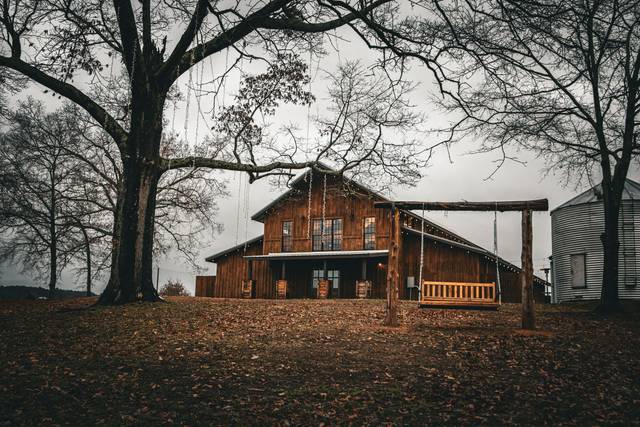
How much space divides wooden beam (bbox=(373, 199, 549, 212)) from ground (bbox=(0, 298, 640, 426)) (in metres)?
3.26

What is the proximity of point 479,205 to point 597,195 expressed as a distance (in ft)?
61.4

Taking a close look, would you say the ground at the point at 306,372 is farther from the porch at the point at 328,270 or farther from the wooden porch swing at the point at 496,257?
the porch at the point at 328,270

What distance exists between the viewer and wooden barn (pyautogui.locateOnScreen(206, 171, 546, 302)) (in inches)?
1172

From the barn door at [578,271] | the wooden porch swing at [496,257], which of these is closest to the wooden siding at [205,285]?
the barn door at [578,271]

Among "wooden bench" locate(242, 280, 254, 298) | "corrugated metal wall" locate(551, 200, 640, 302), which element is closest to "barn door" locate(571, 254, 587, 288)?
"corrugated metal wall" locate(551, 200, 640, 302)

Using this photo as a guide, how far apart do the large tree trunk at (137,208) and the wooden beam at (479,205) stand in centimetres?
835

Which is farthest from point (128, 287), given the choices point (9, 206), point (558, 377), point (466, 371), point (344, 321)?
point (9, 206)

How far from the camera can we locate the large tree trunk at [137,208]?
1689 centimetres

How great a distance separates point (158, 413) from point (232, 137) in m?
15.1

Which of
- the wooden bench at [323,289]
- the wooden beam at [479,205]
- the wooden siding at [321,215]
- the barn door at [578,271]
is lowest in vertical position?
the wooden bench at [323,289]

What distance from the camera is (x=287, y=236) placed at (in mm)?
34469

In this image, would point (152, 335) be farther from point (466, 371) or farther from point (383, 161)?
point (383, 161)

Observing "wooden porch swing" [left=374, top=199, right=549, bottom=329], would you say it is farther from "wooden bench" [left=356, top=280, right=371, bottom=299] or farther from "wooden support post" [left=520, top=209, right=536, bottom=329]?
"wooden bench" [left=356, top=280, right=371, bottom=299]

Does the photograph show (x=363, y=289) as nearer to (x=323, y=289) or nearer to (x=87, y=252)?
(x=323, y=289)
